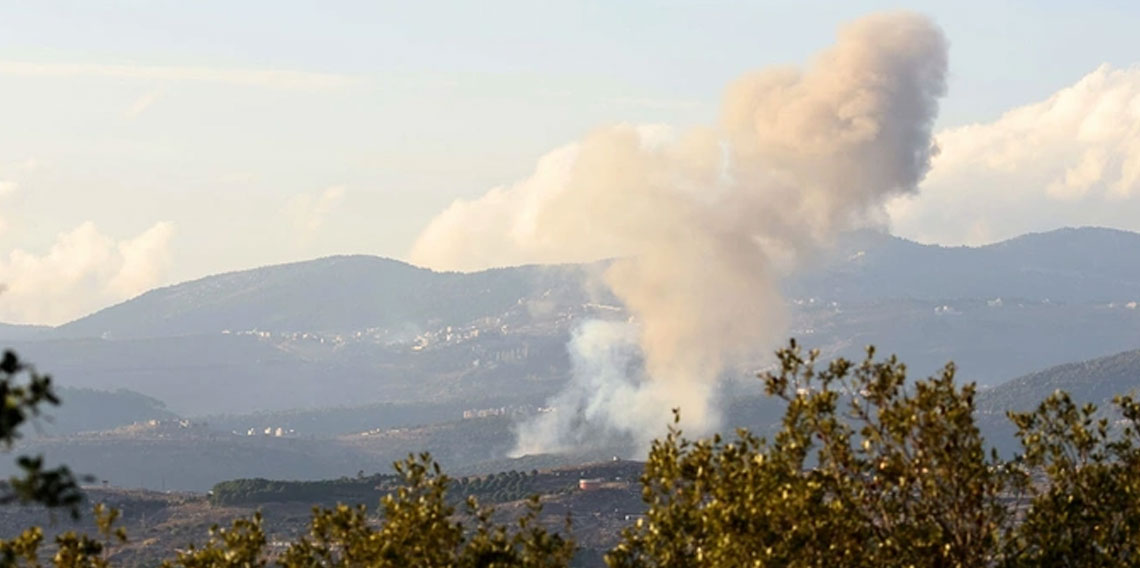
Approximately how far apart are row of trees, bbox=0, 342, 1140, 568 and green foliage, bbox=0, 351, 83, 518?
22.3 m

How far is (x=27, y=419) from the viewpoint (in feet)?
78.6

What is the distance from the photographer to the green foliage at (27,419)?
77.3 feet

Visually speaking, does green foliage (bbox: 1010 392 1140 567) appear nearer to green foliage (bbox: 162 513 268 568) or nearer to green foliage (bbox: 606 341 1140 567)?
green foliage (bbox: 606 341 1140 567)

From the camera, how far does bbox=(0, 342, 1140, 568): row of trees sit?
47406mm

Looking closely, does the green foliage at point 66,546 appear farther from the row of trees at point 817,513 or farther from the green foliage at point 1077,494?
the green foliage at point 1077,494

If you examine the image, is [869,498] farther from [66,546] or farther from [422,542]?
[66,546]

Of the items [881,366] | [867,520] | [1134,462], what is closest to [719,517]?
[867,520]

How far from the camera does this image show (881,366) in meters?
52.0

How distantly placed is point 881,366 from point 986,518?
4976 millimetres

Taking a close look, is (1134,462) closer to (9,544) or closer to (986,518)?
(986,518)

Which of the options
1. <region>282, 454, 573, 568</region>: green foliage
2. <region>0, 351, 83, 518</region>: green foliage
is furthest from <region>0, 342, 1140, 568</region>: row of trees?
<region>0, 351, 83, 518</region>: green foliage

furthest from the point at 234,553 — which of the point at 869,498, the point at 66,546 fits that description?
the point at 869,498

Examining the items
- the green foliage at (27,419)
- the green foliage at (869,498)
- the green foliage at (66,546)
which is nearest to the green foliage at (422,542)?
the green foliage at (869,498)

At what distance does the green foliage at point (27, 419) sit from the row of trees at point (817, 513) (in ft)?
73.3
